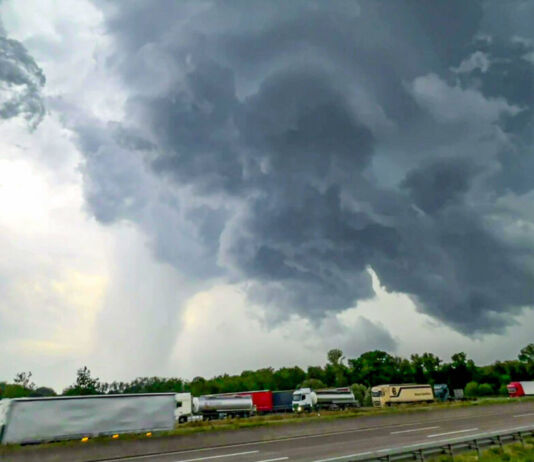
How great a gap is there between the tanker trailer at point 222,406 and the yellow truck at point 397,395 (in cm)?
2354

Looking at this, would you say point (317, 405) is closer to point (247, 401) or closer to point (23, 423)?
point (247, 401)

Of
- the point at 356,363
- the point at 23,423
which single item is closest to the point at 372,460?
the point at 23,423

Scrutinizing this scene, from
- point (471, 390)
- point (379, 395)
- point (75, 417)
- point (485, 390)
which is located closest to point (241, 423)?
point (75, 417)

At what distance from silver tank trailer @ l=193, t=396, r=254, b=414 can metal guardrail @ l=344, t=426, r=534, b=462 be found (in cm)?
5048

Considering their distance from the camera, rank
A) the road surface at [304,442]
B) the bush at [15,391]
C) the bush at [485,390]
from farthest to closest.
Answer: the bush at [15,391], the bush at [485,390], the road surface at [304,442]

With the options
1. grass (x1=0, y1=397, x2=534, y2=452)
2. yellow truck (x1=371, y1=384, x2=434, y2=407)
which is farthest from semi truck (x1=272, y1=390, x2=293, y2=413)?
grass (x1=0, y1=397, x2=534, y2=452)

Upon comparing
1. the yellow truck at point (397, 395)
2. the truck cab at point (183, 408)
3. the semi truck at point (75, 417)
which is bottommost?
the yellow truck at point (397, 395)

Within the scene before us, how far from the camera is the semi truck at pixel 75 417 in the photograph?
26906mm

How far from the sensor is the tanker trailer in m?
64.6

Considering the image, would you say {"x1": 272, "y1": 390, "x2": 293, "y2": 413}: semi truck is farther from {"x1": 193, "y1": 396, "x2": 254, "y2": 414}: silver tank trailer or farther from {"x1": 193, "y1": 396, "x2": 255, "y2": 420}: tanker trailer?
{"x1": 193, "y1": 396, "x2": 254, "y2": 414}: silver tank trailer

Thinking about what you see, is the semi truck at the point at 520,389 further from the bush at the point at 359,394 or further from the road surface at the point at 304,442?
the road surface at the point at 304,442

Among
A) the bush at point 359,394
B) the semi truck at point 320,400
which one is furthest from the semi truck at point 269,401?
the bush at point 359,394

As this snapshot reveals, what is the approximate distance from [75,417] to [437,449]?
23.4m

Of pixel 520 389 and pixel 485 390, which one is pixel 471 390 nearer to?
pixel 485 390
